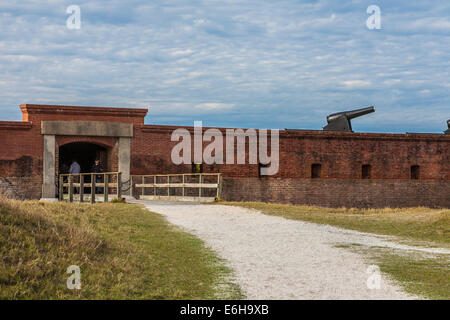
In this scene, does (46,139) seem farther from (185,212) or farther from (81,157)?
(185,212)

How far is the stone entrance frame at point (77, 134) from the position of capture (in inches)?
984

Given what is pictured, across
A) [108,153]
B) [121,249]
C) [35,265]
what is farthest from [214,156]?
[35,265]

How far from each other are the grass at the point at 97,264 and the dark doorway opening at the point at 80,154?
774 inches

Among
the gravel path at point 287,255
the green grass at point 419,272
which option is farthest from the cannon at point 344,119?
the green grass at point 419,272

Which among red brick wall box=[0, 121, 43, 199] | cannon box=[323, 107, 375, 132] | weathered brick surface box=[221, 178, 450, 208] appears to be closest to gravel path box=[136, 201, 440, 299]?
red brick wall box=[0, 121, 43, 199]
